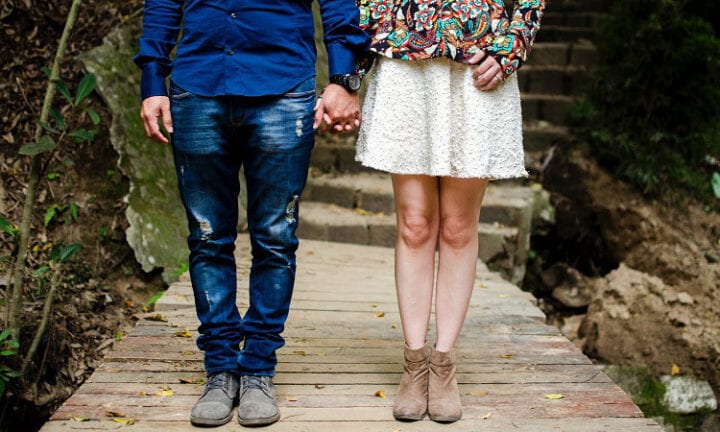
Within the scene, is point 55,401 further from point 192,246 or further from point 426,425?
point 426,425

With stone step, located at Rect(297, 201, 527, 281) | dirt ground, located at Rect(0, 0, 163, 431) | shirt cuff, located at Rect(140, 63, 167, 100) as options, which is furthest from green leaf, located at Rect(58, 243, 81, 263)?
stone step, located at Rect(297, 201, 527, 281)

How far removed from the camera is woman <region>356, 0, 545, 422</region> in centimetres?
221

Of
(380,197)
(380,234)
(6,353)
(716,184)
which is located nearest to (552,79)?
(716,184)

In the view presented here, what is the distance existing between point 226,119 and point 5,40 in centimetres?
309

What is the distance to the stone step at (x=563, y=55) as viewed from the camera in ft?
21.3

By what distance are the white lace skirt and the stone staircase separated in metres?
2.80

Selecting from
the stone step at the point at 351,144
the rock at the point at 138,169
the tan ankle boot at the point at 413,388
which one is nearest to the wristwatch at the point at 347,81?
the tan ankle boot at the point at 413,388

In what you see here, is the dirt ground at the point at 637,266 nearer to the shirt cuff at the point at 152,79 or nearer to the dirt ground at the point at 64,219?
the dirt ground at the point at 64,219

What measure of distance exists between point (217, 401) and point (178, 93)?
0.94 meters

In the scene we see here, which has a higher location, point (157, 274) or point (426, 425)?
point (426, 425)

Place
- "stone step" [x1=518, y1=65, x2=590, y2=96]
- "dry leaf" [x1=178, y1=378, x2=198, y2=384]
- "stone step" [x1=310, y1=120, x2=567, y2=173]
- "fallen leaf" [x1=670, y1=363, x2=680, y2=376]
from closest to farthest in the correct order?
"dry leaf" [x1=178, y1=378, x2=198, y2=384] < "fallen leaf" [x1=670, y1=363, x2=680, y2=376] < "stone step" [x1=310, y1=120, x2=567, y2=173] < "stone step" [x1=518, y1=65, x2=590, y2=96]

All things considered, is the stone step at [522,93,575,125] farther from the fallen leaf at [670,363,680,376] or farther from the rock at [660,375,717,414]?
the rock at [660,375,717,414]

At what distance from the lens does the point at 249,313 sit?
2.35 meters

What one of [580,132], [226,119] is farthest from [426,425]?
[580,132]
